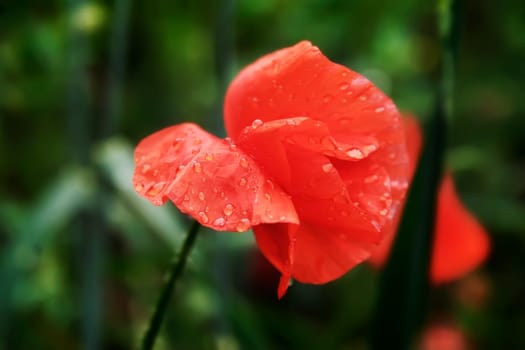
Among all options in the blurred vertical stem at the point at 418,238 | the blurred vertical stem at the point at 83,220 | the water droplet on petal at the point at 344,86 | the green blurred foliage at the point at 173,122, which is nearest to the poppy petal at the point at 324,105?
the water droplet on petal at the point at 344,86

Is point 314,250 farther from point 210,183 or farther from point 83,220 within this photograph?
point 83,220

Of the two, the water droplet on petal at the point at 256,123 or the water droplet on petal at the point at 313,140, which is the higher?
the water droplet on petal at the point at 256,123

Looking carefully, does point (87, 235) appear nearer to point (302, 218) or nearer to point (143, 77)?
point (143, 77)

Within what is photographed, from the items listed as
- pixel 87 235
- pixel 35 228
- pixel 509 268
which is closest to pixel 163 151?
pixel 35 228

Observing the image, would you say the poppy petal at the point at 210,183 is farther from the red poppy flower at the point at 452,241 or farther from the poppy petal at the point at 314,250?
the red poppy flower at the point at 452,241

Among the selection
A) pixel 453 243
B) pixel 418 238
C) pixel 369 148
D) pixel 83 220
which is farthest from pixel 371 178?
pixel 83 220

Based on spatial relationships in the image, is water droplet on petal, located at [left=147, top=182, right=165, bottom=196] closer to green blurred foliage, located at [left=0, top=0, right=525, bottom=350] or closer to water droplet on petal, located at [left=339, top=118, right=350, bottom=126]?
water droplet on petal, located at [left=339, top=118, right=350, bottom=126]
